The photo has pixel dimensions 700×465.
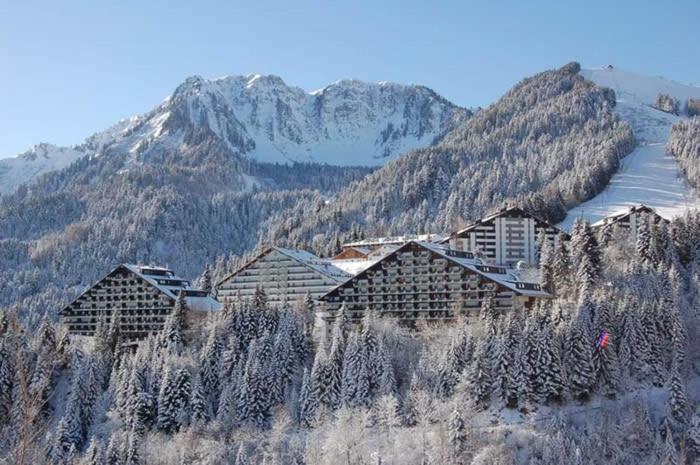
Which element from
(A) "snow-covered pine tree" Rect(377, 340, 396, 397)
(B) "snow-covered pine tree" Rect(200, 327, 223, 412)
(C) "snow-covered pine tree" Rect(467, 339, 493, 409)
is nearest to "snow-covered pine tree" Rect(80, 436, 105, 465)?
(B) "snow-covered pine tree" Rect(200, 327, 223, 412)

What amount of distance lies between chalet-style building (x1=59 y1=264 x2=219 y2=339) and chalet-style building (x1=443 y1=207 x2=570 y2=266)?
143 ft

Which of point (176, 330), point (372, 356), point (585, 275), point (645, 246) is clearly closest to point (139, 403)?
point (176, 330)

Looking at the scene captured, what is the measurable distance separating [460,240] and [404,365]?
47543 millimetres

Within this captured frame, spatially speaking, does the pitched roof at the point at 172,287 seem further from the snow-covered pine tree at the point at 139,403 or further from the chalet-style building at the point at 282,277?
the snow-covered pine tree at the point at 139,403

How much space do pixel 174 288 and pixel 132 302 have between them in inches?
249

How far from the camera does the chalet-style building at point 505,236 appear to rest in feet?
419

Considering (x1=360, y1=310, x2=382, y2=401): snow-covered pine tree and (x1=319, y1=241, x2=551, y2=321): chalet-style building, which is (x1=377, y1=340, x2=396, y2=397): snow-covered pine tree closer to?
(x1=360, y1=310, x2=382, y2=401): snow-covered pine tree

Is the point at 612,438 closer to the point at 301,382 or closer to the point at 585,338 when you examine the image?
the point at 585,338

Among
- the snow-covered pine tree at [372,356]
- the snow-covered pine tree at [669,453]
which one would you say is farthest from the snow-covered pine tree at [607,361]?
the snow-covered pine tree at [372,356]

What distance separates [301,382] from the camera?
3381 inches

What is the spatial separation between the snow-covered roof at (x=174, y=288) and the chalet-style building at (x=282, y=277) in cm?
439

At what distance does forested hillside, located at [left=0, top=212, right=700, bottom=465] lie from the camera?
237 ft

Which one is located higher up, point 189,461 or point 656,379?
point 656,379

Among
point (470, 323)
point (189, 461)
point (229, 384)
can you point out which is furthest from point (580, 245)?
point (189, 461)
